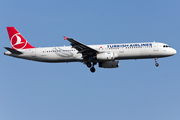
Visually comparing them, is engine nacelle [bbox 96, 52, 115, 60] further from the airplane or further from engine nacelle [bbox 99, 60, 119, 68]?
engine nacelle [bbox 99, 60, 119, 68]

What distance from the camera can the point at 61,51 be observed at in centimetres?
4872

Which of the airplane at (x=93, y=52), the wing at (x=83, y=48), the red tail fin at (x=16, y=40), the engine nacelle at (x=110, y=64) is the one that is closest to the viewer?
the wing at (x=83, y=48)

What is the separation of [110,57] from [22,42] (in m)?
15.6

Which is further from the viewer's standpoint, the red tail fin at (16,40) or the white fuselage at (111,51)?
the red tail fin at (16,40)

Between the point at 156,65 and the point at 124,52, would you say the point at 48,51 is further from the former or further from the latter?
the point at 156,65

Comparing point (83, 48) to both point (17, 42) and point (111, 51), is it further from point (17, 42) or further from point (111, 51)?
point (17, 42)

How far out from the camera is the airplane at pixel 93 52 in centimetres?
4672

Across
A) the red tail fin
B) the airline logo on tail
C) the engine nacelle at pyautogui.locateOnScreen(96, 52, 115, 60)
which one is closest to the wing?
the engine nacelle at pyautogui.locateOnScreen(96, 52, 115, 60)

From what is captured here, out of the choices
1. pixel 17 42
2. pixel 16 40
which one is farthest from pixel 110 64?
pixel 16 40

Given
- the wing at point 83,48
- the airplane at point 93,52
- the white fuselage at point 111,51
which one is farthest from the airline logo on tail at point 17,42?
the wing at point 83,48

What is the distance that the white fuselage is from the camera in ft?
153

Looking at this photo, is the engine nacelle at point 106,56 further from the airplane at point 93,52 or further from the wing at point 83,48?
the wing at point 83,48

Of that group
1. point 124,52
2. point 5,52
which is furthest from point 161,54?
point 5,52

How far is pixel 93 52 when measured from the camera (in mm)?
47312
